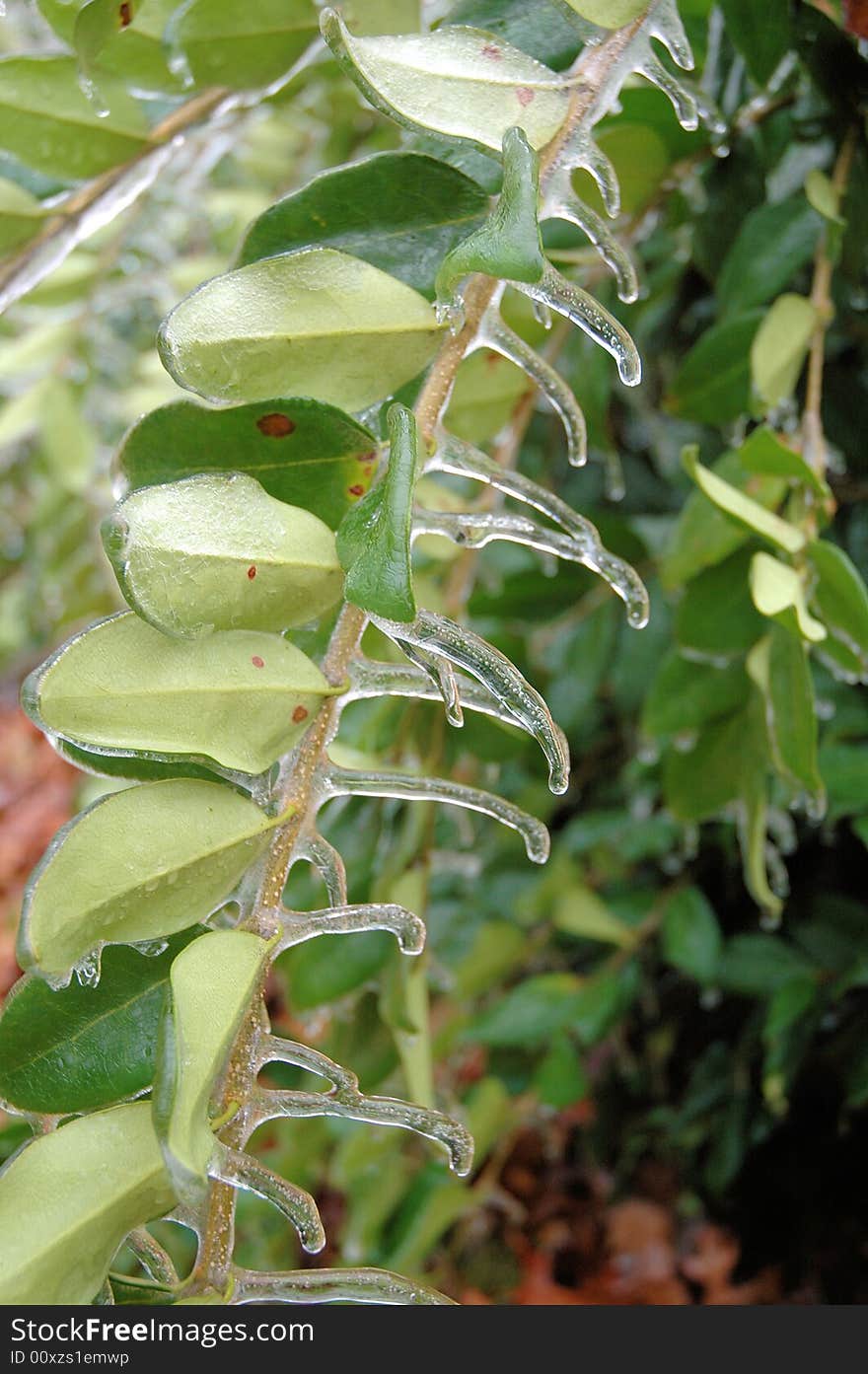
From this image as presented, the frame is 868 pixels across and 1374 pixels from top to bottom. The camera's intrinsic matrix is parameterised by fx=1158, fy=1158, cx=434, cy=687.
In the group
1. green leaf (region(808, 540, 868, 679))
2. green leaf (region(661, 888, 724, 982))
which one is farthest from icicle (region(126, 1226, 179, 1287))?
green leaf (region(661, 888, 724, 982))

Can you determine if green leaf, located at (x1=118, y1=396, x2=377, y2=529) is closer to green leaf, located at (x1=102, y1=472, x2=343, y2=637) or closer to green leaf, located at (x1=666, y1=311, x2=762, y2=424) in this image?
green leaf, located at (x1=102, y1=472, x2=343, y2=637)

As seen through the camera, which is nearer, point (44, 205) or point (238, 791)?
point (238, 791)

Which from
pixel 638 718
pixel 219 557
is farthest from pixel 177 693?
pixel 638 718

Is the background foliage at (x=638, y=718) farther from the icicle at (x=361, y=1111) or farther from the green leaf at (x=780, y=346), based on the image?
the icicle at (x=361, y=1111)

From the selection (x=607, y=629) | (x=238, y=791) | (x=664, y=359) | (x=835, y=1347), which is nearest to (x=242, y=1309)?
(x=238, y=791)

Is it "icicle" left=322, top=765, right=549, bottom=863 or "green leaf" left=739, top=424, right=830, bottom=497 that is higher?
"green leaf" left=739, top=424, right=830, bottom=497

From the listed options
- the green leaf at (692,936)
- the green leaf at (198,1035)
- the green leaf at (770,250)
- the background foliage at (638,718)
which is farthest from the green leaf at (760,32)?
the green leaf at (692,936)

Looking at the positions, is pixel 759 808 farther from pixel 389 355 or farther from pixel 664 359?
pixel 664 359
